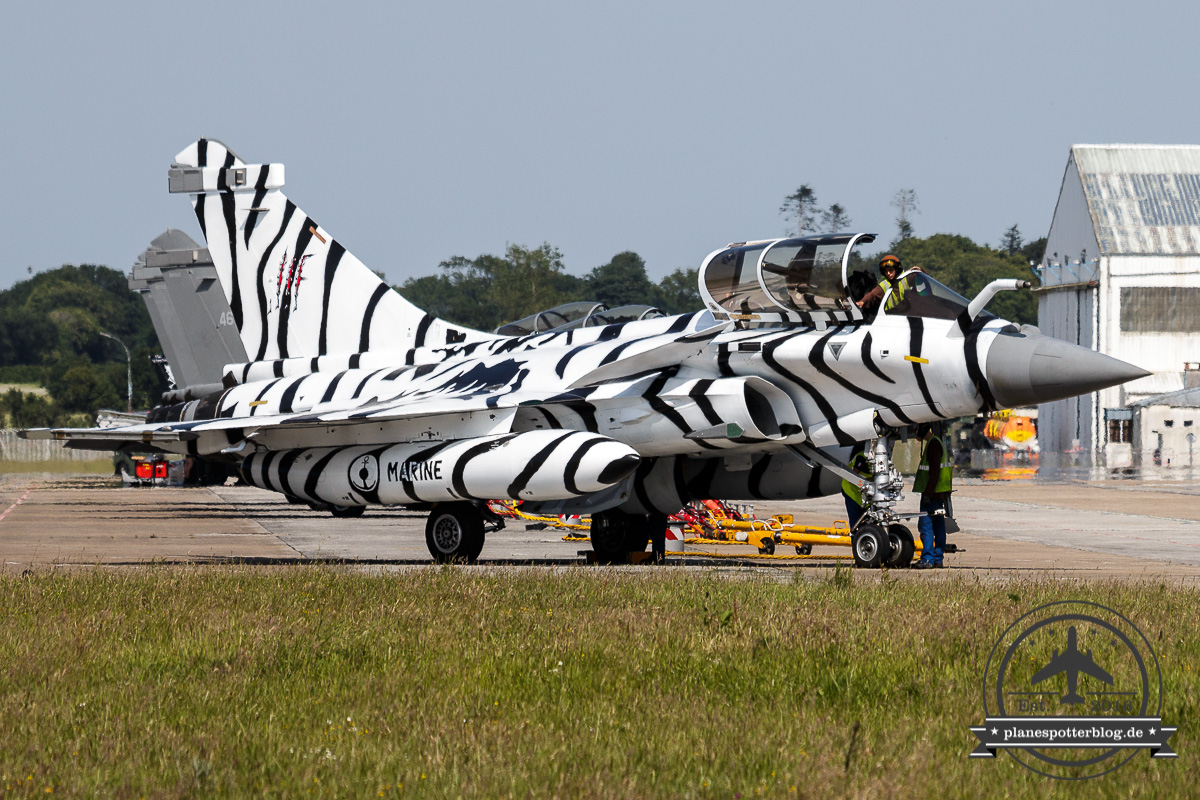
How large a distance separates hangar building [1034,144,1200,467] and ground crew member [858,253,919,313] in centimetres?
4550

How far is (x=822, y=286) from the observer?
1232cm

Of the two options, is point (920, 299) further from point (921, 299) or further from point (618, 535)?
point (618, 535)

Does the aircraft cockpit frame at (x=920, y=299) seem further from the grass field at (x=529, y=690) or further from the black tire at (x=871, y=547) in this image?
the grass field at (x=529, y=690)

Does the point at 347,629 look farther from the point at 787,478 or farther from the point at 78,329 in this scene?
the point at 78,329

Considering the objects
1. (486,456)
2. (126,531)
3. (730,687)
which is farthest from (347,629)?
(126,531)

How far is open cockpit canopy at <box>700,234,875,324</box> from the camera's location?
1227 centimetres

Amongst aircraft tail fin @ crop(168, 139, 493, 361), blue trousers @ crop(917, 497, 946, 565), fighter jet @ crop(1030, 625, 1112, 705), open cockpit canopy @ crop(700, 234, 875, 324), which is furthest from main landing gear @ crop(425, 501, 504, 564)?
fighter jet @ crop(1030, 625, 1112, 705)

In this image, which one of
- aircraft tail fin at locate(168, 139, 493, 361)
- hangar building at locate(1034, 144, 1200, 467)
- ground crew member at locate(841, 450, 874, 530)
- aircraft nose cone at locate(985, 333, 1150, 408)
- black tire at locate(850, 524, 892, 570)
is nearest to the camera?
aircraft nose cone at locate(985, 333, 1150, 408)

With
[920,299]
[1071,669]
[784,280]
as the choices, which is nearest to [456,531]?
[784,280]

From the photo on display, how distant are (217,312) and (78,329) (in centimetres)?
9871

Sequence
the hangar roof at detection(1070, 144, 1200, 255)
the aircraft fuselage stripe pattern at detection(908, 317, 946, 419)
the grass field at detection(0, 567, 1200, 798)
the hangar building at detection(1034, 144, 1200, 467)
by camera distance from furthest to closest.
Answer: the hangar roof at detection(1070, 144, 1200, 255) → the hangar building at detection(1034, 144, 1200, 467) → the aircraft fuselage stripe pattern at detection(908, 317, 946, 419) → the grass field at detection(0, 567, 1200, 798)

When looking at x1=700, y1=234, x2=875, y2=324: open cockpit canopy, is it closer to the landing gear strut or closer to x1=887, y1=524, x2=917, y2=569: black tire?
the landing gear strut

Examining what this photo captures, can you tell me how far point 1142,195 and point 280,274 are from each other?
5051 centimetres

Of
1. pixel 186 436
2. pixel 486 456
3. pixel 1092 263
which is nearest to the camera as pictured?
pixel 486 456
